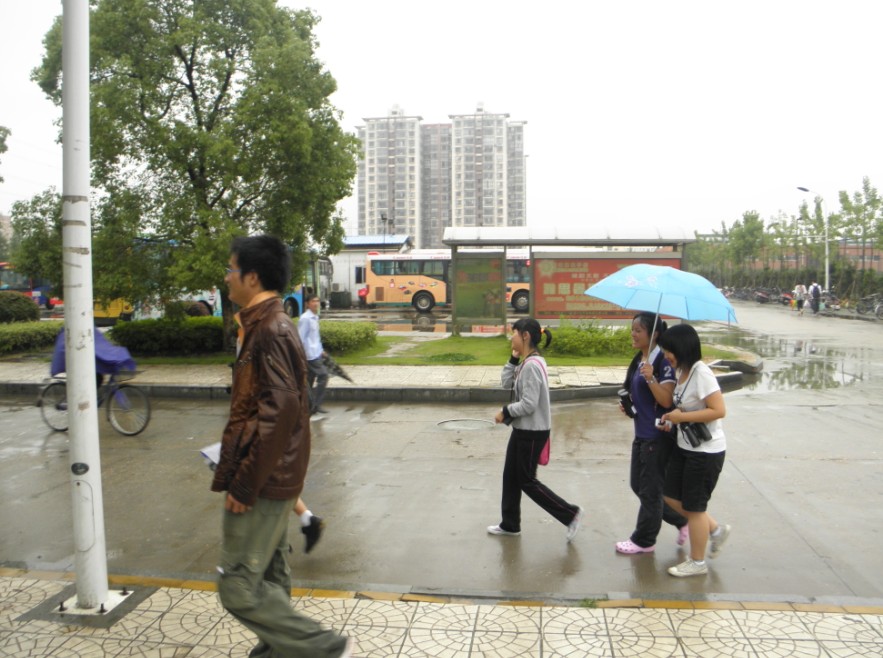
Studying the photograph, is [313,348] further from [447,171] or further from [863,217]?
[447,171]

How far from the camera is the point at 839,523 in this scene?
17.5 feet

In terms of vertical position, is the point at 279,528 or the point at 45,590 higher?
the point at 279,528

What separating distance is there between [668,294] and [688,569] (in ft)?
5.63

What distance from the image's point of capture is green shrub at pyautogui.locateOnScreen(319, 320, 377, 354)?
50.0ft

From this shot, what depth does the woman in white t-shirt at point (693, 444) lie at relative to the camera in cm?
428

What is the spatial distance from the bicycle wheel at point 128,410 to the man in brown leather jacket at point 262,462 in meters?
6.34

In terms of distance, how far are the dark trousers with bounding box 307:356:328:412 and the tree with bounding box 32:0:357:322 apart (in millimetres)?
3909

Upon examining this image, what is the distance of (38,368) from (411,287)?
21.3 metres

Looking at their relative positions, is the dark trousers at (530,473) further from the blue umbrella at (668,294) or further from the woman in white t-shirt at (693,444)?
the blue umbrella at (668,294)

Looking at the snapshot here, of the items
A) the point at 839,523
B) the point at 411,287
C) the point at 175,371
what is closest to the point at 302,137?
the point at 175,371

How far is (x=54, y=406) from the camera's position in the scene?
8969 millimetres

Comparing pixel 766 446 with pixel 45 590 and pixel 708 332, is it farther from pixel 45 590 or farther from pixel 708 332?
pixel 708 332

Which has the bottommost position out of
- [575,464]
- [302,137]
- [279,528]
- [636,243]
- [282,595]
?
[575,464]

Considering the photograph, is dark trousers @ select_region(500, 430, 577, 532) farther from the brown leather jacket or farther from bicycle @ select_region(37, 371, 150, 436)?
bicycle @ select_region(37, 371, 150, 436)
